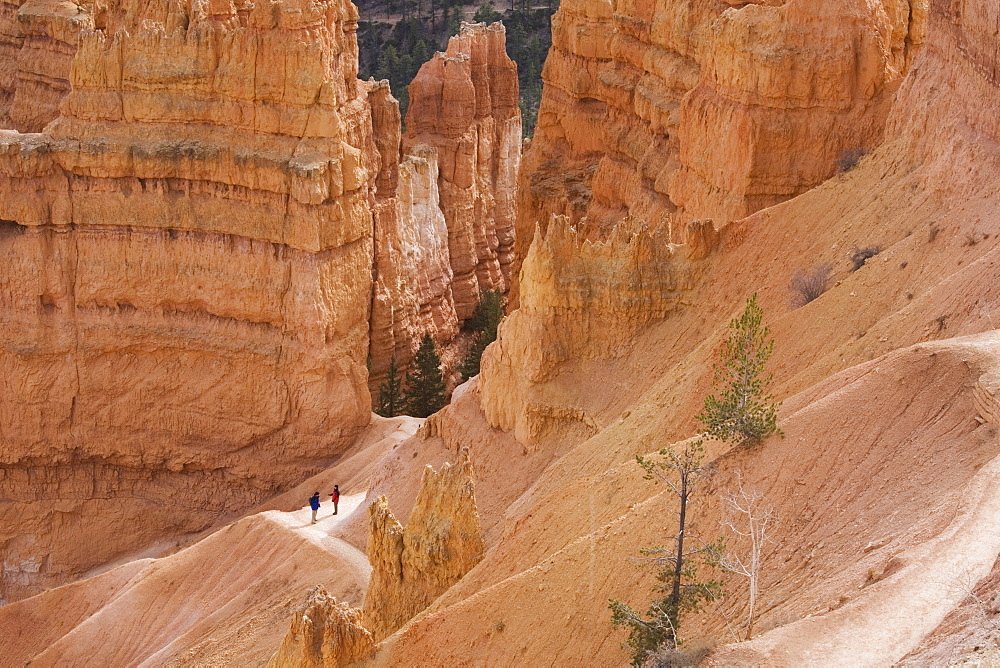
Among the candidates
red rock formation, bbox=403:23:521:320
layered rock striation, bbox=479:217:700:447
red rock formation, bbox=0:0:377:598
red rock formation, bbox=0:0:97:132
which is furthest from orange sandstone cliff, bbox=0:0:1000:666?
red rock formation, bbox=0:0:97:132

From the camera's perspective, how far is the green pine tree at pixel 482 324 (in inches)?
Result: 1602

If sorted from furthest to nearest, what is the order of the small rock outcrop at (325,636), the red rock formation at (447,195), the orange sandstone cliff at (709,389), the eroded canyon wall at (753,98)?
the red rock formation at (447,195) → the eroded canyon wall at (753,98) → the small rock outcrop at (325,636) → the orange sandstone cliff at (709,389)

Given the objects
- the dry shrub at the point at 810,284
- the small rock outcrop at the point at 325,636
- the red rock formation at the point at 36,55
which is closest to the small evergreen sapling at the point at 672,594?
the small rock outcrop at the point at 325,636

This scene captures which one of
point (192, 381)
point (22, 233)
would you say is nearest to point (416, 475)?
point (192, 381)

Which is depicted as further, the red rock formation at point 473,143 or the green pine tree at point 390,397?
the red rock formation at point 473,143

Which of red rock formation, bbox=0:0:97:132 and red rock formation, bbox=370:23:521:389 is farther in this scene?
red rock formation, bbox=0:0:97:132

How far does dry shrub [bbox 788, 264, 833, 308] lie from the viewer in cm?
2066

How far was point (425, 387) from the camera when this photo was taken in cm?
3797

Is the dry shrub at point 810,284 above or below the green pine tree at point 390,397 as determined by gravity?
above

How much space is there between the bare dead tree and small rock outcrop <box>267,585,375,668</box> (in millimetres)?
5257

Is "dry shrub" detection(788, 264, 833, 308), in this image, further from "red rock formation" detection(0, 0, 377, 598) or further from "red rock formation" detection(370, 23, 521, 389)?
"red rock formation" detection(370, 23, 521, 389)

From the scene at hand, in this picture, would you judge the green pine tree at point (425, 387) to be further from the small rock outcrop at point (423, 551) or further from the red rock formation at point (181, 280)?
the small rock outcrop at point (423, 551)

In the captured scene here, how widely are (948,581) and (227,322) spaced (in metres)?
25.8

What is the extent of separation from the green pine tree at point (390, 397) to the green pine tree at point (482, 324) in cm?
317
